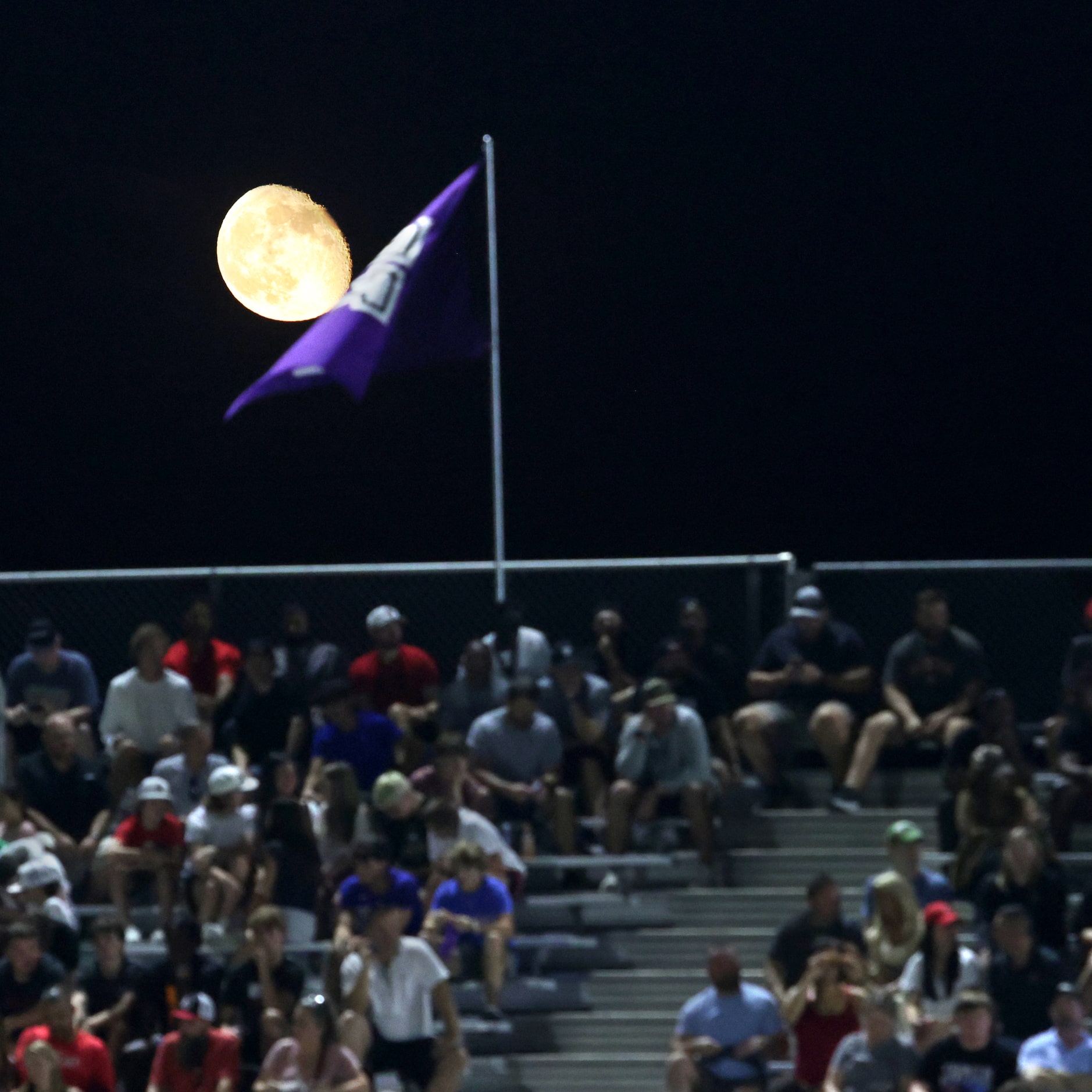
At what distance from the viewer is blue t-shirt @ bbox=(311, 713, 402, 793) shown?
1440cm

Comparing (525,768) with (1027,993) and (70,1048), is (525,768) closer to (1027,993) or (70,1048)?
(70,1048)

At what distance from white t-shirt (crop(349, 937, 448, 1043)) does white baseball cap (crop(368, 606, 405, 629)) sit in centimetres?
275

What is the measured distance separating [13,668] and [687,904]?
4.32m

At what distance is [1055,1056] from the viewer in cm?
1148

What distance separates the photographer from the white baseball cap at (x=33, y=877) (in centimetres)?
1343

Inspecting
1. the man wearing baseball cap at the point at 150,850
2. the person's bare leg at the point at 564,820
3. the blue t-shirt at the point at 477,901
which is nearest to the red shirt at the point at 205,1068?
Result: the blue t-shirt at the point at 477,901

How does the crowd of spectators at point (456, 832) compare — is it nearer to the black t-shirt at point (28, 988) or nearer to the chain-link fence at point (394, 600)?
the black t-shirt at point (28, 988)

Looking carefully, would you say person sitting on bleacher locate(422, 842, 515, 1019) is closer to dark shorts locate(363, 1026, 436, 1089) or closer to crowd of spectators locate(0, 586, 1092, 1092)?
crowd of spectators locate(0, 586, 1092, 1092)

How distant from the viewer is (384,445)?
72.0 feet

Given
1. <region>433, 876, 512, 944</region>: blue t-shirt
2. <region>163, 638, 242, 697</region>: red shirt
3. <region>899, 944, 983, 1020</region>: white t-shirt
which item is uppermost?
<region>163, 638, 242, 697</region>: red shirt

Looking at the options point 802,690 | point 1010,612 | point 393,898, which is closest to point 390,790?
point 393,898

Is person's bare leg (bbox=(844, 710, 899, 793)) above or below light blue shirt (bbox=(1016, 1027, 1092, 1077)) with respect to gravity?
above

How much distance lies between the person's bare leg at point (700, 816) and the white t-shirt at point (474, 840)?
3.35 ft

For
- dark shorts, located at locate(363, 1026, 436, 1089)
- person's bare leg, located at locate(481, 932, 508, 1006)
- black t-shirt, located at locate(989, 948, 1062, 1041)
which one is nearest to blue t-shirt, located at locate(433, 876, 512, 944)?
person's bare leg, located at locate(481, 932, 508, 1006)
